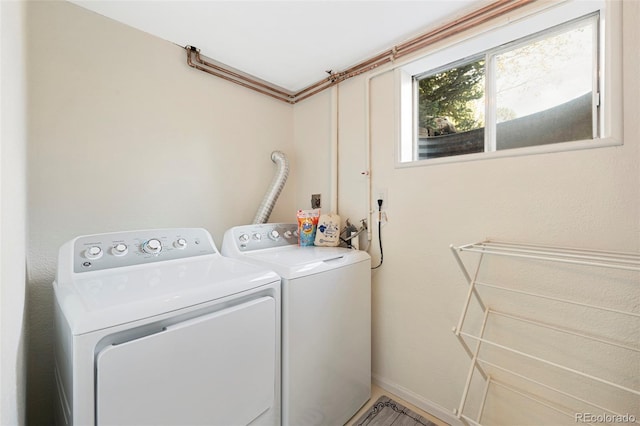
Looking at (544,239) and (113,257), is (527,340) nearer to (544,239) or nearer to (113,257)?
(544,239)

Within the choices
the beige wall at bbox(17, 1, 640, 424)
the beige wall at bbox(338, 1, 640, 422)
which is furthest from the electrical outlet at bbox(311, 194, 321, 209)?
→ the beige wall at bbox(338, 1, 640, 422)

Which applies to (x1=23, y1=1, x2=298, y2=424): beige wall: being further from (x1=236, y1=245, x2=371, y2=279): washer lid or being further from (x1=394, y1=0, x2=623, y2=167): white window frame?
(x1=394, y1=0, x2=623, y2=167): white window frame

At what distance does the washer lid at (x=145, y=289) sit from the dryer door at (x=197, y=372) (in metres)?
0.07

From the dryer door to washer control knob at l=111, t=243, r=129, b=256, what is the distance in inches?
22.6

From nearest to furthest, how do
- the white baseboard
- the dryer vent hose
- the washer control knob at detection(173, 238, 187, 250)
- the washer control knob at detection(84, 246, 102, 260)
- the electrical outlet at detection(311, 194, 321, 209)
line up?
the washer control knob at detection(84, 246, 102, 260) → the washer control knob at detection(173, 238, 187, 250) → the white baseboard → the dryer vent hose → the electrical outlet at detection(311, 194, 321, 209)

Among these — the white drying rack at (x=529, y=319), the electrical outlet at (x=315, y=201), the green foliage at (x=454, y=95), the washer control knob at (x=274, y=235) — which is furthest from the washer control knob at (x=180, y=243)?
the green foliage at (x=454, y=95)

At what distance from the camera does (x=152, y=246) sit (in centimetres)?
123

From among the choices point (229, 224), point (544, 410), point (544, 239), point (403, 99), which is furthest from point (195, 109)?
point (544, 410)

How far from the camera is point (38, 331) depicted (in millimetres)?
1225

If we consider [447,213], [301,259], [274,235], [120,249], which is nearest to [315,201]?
[274,235]

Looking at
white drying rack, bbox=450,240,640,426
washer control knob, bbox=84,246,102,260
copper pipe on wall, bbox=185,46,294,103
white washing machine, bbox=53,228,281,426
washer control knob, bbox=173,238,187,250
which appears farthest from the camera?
copper pipe on wall, bbox=185,46,294,103

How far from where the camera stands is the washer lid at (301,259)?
121cm

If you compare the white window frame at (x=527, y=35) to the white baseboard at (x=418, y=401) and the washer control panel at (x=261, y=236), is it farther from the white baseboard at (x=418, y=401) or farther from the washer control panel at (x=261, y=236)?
the white baseboard at (x=418, y=401)

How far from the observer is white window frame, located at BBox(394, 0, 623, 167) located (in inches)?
39.4
